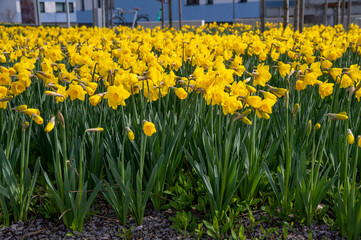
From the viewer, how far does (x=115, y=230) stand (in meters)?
2.23

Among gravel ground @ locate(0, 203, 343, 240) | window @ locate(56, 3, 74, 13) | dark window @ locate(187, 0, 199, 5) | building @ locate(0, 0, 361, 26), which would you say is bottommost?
gravel ground @ locate(0, 203, 343, 240)

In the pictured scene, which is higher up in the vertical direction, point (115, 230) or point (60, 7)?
point (60, 7)

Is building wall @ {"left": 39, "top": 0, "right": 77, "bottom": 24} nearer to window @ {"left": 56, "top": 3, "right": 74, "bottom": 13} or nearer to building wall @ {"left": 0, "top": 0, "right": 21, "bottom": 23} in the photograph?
window @ {"left": 56, "top": 3, "right": 74, "bottom": 13}

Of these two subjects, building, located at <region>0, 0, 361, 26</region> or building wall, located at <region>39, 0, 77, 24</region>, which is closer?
building, located at <region>0, 0, 361, 26</region>

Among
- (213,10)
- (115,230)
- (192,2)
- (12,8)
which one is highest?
(12,8)

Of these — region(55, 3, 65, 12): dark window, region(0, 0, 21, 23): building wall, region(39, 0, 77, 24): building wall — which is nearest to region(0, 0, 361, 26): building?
region(0, 0, 21, 23): building wall

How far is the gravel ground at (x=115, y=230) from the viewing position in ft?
7.07

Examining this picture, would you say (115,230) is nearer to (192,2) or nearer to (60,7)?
(192,2)

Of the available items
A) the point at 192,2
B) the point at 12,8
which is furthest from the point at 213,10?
the point at 12,8

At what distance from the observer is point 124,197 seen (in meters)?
2.16

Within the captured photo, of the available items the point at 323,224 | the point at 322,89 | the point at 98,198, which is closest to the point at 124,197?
the point at 98,198

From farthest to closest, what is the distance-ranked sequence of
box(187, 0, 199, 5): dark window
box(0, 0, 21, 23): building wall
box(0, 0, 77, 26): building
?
box(0, 0, 21, 23): building wall → box(0, 0, 77, 26): building → box(187, 0, 199, 5): dark window

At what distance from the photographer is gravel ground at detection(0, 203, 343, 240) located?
216cm

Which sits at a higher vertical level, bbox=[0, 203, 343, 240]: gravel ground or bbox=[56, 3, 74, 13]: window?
bbox=[56, 3, 74, 13]: window
